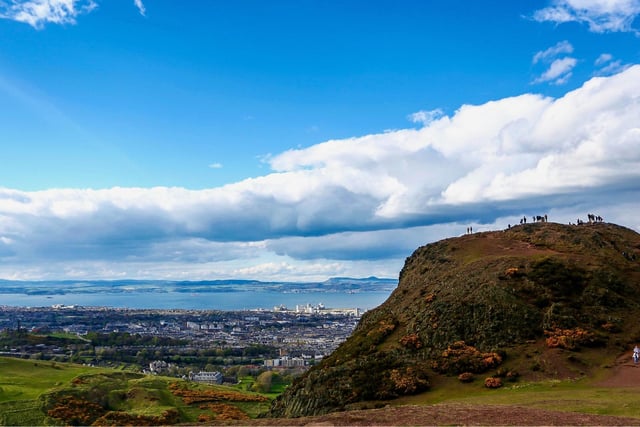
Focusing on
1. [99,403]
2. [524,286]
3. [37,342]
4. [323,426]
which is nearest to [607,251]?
[524,286]

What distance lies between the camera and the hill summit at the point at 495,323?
116 feet

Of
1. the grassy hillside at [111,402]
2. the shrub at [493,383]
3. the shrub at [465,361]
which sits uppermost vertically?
the shrub at [465,361]

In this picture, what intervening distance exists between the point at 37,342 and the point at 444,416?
476 ft

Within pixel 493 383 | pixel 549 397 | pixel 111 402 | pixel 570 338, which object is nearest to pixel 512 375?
pixel 493 383

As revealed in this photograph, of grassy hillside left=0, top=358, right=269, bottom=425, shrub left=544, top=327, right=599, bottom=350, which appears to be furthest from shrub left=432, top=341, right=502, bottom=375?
grassy hillside left=0, top=358, right=269, bottom=425

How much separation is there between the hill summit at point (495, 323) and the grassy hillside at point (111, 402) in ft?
37.6

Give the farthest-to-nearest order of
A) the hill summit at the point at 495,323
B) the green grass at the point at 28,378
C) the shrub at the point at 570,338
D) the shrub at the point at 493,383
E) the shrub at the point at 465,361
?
1. the green grass at the point at 28,378
2. the shrub at the point at 570,338
3. the shrub at the point at 465,361
4. the hill summit at the point at 495,323
5. the shrub at the point at 493,383

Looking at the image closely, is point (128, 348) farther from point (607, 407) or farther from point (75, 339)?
point (607, 407)

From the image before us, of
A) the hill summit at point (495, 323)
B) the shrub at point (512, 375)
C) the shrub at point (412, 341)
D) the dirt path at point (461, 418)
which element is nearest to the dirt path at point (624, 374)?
the hill summit at point (495, 323)

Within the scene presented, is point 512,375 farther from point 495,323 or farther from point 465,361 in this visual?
point 495,323

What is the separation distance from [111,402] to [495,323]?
3719 centimetres

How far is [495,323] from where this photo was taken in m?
41.3

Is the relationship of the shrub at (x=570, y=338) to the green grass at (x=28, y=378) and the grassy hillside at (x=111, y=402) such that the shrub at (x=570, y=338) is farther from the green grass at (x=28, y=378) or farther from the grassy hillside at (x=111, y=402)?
the green grass at (x=28, y=378)

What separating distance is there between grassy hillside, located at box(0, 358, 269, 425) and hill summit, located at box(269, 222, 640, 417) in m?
11.5
